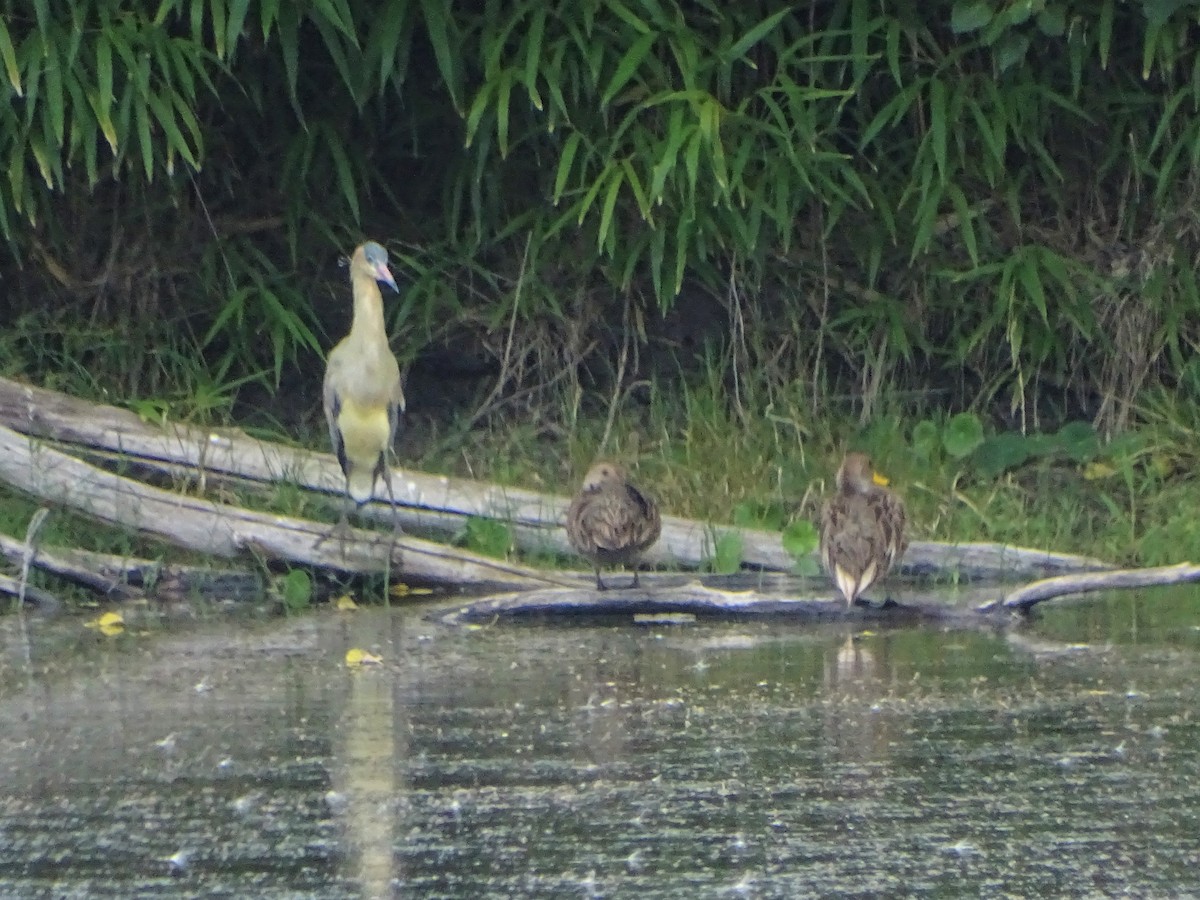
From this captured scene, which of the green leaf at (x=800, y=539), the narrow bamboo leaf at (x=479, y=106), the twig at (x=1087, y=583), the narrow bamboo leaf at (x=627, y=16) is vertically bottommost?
the twig at (x=1087, y=583)

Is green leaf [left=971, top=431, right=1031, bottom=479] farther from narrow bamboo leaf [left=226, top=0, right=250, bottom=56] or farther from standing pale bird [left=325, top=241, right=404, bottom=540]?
narrow bamboo leaf [left=226, top=0, right=250, bottom=56]

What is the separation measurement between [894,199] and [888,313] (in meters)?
0.43

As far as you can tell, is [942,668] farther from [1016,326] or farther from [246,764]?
[1016,326]

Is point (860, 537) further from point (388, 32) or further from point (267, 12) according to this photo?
point (267, 12)

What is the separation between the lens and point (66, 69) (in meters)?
7.34

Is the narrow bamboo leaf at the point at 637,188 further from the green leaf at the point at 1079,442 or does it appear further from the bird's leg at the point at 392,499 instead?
the green leaf at the point at 1079,442

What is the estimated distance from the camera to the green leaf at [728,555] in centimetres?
698

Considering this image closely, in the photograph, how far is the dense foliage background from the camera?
7523 mm

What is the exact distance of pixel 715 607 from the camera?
21.3 feet

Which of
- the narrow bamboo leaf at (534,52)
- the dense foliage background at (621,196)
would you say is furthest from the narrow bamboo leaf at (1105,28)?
the narrow bamboo leaf at (534,52)

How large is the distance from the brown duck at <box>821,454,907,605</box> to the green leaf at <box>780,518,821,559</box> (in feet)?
0.68

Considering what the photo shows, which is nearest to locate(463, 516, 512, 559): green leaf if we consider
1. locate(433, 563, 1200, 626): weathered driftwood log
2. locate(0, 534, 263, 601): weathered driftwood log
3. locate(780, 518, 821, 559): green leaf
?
locate(433, 563, 1200, 626): weathered driftwood log

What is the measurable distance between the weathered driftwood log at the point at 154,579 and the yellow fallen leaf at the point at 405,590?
0.43 metres

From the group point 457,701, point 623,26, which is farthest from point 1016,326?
point 457,701
